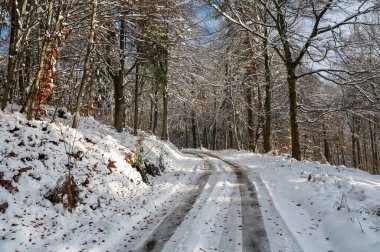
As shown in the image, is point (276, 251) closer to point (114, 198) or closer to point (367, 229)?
point (367, 229)

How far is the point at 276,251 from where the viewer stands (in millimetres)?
6164

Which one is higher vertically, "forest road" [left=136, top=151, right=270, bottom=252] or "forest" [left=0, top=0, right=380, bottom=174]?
"forest" [left=0, top=0, right=380, bottom=174]

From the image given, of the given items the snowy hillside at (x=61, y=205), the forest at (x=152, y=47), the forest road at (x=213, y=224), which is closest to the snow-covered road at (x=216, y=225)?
the forest road at (x=213, y=224)

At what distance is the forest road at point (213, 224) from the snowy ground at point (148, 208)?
0.9 inches

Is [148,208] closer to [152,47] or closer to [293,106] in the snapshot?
[293,106]

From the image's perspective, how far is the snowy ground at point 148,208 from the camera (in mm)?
6668

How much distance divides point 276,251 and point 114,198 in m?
5.23

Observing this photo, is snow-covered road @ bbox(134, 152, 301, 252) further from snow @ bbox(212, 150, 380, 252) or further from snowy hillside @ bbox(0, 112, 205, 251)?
snowy hillside @ bbox(0, 112, 205, 251)

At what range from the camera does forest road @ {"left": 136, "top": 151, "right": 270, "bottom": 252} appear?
6.59 meters

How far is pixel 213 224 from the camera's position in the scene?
307 inches

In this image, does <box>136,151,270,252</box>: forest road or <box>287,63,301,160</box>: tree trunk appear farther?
<box>287,63,301,160</box>: tree trunk

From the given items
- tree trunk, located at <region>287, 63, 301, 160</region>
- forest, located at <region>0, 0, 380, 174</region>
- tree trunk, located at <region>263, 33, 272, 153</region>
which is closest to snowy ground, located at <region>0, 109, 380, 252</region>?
forest, located at <region>0, 0, 380, 174</region>

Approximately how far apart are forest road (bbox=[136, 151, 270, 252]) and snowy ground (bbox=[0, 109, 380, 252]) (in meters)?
0.02

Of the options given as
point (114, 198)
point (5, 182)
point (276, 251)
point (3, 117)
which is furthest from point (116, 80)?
point (276, 251)
